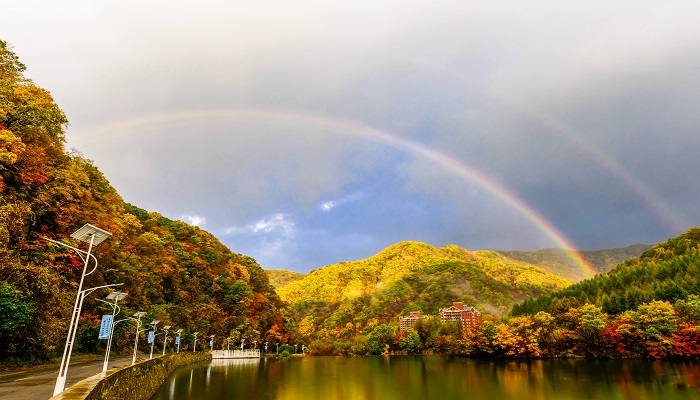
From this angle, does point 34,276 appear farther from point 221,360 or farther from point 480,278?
point 480,278

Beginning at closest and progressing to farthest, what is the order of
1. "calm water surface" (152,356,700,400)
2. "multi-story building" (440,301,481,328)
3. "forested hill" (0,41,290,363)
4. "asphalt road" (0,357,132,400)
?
"asphalt road" (0,357,132,400), "forested hill" (0,41,290,363), "calm water surface" (152,356,700,400), "multi-story building" (440,301,481,328)

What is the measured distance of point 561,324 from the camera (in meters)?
73.4

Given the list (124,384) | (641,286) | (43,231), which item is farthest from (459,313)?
(124,384)

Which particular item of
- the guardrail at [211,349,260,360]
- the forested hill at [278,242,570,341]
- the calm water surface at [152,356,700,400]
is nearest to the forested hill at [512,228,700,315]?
the calm water surface at [152,356,700,400]

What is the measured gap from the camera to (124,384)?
18578 mm

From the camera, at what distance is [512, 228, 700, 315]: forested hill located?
232 feet

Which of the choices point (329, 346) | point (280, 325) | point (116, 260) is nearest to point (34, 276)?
point (116, 260)

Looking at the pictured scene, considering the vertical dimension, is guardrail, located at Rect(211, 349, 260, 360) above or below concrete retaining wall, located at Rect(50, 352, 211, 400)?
below

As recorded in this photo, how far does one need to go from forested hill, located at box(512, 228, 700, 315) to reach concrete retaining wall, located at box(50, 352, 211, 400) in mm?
76788

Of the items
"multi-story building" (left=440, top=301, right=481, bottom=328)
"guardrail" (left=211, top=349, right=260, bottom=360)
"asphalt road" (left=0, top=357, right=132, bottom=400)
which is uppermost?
"multi-story building" (left=440, top=301, right=481, bottom=328)

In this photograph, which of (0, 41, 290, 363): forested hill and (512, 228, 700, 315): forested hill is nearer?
(0, 41, 290, 363): forested hill

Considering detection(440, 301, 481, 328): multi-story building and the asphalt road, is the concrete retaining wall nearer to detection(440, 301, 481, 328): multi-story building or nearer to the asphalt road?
the asphalt road

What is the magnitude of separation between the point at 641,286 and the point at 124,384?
328 feet

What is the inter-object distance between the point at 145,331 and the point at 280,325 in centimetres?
5577
